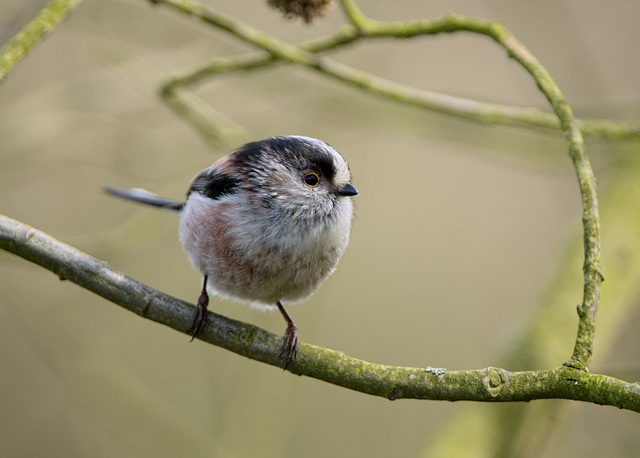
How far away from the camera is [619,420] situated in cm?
349

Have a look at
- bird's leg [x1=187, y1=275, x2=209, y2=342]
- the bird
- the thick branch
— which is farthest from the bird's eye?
the thick branch

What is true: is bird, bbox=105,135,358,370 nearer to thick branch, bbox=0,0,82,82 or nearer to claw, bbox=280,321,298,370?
claw, bbox=280,321,298,370

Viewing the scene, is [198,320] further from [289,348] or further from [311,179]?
[311,179]

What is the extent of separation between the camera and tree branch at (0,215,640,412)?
4.85 ft

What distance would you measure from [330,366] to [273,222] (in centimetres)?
67

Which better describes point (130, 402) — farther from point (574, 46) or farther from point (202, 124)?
point (574, 46)

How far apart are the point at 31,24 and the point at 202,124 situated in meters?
1.47

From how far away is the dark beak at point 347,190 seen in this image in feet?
8.08

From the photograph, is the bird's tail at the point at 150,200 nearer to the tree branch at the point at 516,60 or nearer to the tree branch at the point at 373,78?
the tree branch at the point at 516,60

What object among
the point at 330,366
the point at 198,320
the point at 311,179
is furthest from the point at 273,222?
the point at 330,366

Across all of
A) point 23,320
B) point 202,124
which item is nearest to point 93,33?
point 202,124

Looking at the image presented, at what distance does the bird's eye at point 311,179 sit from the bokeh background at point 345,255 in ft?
3.71

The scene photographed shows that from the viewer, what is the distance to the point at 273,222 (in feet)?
7.73

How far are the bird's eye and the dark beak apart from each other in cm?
10
